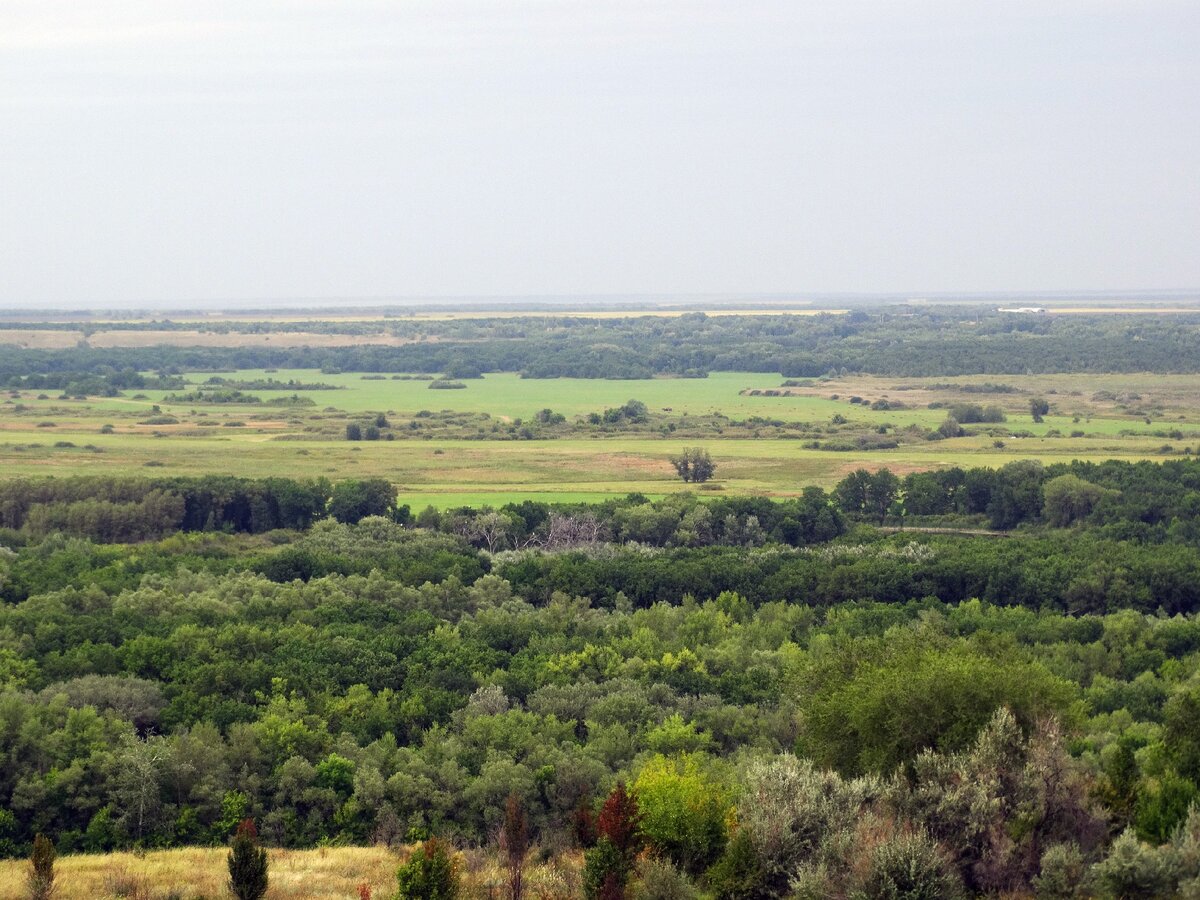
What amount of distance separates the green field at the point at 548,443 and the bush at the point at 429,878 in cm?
6157

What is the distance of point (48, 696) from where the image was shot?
39.7m

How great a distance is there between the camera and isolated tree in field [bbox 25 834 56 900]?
24125 mm

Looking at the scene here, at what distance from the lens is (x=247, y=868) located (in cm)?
2481

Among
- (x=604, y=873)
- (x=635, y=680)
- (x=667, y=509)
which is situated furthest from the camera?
(x=667, y=509)

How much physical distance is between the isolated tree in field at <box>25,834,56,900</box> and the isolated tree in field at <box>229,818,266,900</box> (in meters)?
3.00

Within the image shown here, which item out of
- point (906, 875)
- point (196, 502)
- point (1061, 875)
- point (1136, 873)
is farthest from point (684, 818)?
point (196, 502)

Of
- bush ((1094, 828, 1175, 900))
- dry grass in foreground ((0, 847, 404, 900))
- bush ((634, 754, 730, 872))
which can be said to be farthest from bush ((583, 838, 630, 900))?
bush ((1094, 828, 1175, 900))

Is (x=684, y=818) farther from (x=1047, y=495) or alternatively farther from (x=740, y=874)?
(x=1047, y=495)

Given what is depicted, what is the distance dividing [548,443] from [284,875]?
9202 cm

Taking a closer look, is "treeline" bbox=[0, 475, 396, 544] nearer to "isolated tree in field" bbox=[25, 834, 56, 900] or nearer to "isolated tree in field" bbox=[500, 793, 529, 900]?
"isolated tree in field" bbox=[25, 834, 56, 900]

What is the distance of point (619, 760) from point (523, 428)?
91763 millimetres

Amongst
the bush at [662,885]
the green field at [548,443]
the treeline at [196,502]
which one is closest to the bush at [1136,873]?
the bush at [662,885]

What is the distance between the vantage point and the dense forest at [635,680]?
2489 centimetres

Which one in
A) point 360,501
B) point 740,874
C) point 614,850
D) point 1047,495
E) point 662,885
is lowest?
point 360,501
